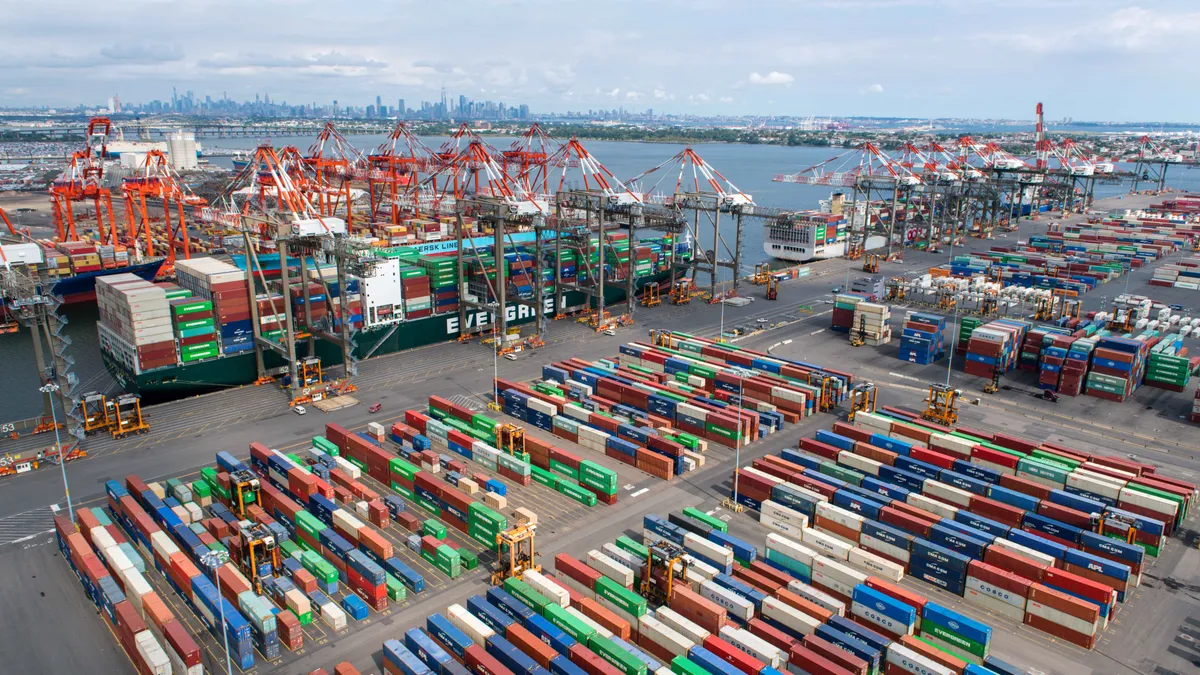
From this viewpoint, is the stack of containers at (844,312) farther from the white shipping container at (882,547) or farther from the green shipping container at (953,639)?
the green shipping container at (953,639)

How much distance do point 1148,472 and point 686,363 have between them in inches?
1150

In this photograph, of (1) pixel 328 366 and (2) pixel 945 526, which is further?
(1) pixel 328 366

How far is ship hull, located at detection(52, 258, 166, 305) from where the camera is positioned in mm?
82438

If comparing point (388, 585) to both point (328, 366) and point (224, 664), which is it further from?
point (328, 366)

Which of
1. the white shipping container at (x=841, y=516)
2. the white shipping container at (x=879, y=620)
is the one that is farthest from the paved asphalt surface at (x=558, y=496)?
the white shipping container at (x=879, y=620)

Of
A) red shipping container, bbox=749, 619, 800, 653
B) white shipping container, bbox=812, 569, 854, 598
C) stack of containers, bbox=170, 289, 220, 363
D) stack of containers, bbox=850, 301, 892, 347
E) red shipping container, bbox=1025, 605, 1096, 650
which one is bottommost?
red shipping container, bbox=1025, 605, 1096, 650

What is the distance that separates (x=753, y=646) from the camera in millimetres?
25672

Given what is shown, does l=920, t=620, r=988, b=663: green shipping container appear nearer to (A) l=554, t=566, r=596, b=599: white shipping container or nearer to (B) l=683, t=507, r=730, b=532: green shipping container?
(B) l=683, t=507, r=730, b=532: green shipping container

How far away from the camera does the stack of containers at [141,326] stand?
164ft

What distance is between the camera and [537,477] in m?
41.4

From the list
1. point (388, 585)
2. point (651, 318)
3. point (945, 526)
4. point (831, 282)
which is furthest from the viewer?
point (831, 282)

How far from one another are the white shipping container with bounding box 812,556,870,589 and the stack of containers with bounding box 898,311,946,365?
36.9m

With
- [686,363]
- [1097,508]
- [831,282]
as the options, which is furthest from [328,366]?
[831,282]

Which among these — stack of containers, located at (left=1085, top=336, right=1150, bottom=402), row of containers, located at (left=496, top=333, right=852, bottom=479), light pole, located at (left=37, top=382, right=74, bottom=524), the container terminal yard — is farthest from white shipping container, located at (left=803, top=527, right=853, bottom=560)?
light pole, located at (left=37, top=382, right=74, bottom=524)
